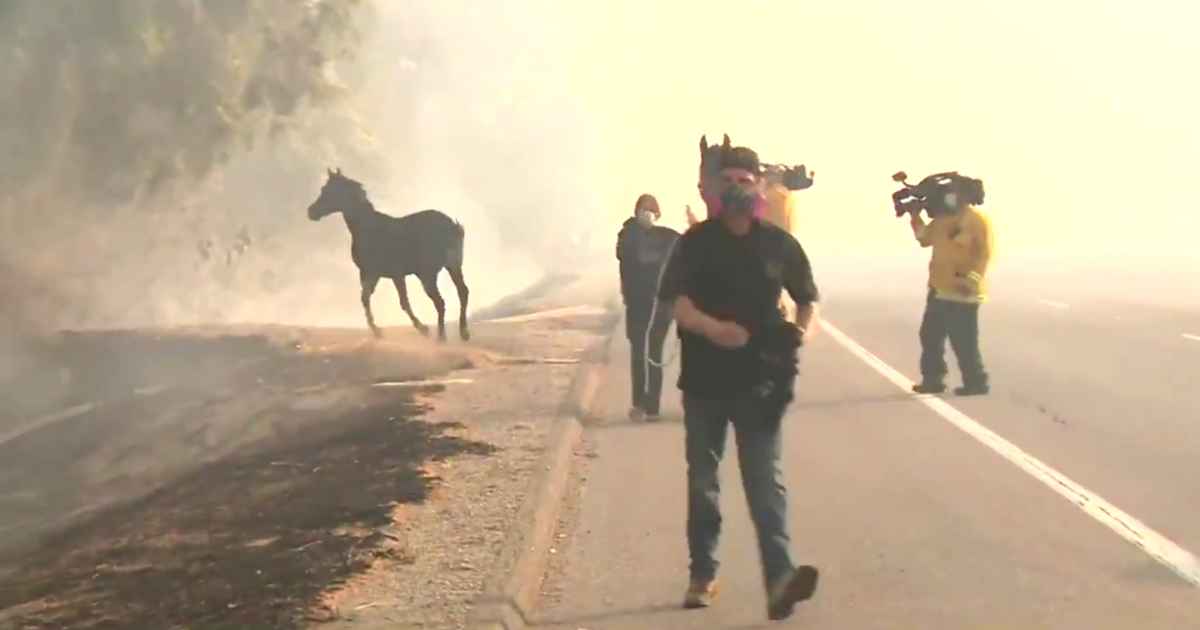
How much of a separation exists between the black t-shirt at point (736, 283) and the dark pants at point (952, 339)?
28.3 feet

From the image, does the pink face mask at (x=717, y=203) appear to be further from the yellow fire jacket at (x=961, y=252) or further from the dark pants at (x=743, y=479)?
the yellow fire jacket at (x=961, y=252)

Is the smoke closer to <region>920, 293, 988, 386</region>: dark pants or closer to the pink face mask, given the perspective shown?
<region>920, 293, 988, 386</region>: dark pants

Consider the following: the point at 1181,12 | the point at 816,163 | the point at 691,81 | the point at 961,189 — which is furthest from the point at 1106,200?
the point at 961,189

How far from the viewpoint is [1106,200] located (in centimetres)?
12450

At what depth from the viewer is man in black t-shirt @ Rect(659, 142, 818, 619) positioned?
7043mm

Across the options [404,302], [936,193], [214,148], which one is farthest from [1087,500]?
[214,148]

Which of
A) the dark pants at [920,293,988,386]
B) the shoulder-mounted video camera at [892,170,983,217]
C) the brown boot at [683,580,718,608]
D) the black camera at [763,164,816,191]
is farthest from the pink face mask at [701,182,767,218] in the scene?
the dark pants at [920,293,988,386]

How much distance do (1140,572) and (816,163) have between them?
432 feet

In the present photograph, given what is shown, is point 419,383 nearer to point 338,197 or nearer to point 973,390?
point 338,197

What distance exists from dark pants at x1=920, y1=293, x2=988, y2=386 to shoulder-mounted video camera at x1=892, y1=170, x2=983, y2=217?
0.93m

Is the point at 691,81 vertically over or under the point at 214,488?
over

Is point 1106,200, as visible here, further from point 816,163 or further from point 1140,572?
point 1140,572

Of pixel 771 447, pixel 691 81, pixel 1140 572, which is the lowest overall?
pixel 1140 572

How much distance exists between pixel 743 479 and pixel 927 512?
2.69 meters
